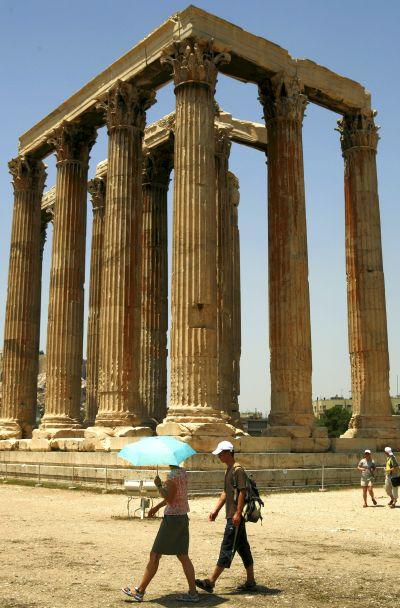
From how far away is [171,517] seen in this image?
10227 millimetres

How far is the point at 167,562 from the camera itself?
12969 mm

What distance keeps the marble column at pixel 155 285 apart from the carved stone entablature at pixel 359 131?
32.2 feet

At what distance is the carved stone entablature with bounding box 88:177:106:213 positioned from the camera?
47.4 m

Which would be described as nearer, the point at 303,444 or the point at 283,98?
the point at 303,444

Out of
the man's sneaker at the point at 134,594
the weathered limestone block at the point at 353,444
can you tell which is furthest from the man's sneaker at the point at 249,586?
the weathered limestone block at the point at 353,444

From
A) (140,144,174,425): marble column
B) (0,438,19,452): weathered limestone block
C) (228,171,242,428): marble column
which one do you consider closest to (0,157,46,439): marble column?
(0,438,19,452): weathered limestone block

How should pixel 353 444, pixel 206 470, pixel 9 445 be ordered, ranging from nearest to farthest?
1. pixel 206 470
2. pixel 353 444
3. pixel 9 445

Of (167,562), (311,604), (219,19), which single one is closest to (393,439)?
(219,19)

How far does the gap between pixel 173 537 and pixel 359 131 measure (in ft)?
103

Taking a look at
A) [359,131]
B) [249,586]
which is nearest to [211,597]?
[249,586]

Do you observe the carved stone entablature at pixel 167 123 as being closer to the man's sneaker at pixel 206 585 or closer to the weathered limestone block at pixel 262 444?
the weathered limestone block at pixel 262 444

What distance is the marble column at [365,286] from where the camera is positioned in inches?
1388

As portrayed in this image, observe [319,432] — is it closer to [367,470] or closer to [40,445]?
[367,470]

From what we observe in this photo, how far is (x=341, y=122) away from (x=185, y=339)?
56.4ft
